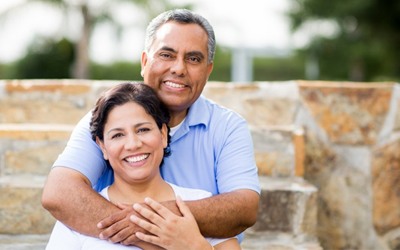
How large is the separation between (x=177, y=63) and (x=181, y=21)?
0.53 feet

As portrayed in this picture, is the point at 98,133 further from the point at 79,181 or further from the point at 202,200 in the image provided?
the point at 202,200

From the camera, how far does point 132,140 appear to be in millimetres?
2109

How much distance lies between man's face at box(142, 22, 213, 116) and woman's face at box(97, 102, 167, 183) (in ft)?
0.89

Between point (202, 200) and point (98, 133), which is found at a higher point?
point (98, 133)

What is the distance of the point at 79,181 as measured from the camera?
2.16m

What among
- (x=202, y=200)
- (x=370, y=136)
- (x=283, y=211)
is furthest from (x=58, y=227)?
(x=370, y=136)

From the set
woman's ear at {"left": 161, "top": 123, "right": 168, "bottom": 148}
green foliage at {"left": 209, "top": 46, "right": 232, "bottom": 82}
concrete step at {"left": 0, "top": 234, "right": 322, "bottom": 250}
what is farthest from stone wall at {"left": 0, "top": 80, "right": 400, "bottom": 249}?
green foliage at {"left": 209, "top": 46, "right": 232, "bottom": 82}

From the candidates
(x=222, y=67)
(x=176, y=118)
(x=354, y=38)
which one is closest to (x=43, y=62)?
(x=222, y=67)

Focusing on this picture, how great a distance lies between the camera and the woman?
2072 mm

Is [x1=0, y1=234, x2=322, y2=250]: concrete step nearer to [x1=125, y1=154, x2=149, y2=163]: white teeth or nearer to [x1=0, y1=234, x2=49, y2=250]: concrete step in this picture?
[x1=0, y1=234, x2=49, y2=250]: concrete step

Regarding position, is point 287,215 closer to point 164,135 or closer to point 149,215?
point 164,135

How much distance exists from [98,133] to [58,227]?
0.34 metres

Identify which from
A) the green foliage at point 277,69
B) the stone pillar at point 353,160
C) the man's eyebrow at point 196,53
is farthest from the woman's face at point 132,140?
the green foliage at point 277,69

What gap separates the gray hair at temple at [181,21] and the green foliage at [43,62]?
13555 millimetres
